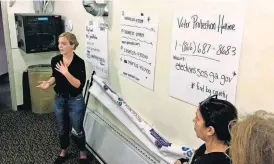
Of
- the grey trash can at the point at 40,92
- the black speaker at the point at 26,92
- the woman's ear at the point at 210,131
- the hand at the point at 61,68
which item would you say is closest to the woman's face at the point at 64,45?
the hand at the point at 61,68

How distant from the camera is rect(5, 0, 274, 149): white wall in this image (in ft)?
4.51

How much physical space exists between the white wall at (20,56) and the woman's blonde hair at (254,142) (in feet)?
10.8

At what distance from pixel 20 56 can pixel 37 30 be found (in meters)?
0.49

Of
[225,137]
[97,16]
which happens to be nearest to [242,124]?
[225,137]

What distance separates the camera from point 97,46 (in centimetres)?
283

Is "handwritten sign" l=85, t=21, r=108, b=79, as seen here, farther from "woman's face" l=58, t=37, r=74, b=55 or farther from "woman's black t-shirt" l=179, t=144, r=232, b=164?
"woman's black t-shirt" l=179, t=144, r=232, b=164

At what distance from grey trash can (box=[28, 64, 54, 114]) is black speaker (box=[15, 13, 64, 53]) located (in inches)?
9.8

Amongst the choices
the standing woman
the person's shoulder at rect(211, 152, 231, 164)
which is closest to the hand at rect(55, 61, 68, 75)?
the standing woman

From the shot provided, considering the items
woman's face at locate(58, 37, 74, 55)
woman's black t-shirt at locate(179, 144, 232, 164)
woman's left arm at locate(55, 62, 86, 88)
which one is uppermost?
woman's face at locate(58, 37, 74, 55)

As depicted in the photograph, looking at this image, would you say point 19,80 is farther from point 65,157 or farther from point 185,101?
point 185,101

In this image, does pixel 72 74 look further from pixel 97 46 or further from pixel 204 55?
pixel 204 55

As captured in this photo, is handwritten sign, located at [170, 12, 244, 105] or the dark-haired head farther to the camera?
handwritten sign, located at [170, 12, 244, 105]

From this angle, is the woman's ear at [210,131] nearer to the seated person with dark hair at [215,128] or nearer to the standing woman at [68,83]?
the seated person with dark hair at [215,128]

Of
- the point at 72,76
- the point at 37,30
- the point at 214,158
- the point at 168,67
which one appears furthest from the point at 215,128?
the point at 37,30
